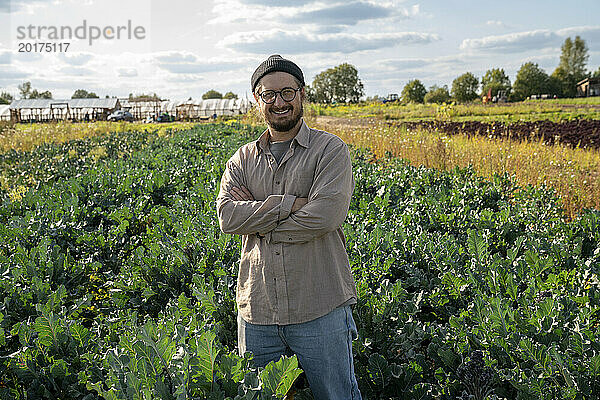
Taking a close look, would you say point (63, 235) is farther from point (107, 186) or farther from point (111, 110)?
point (111, 110)

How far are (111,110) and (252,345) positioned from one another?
3041 inches

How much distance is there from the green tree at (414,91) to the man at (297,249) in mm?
65691

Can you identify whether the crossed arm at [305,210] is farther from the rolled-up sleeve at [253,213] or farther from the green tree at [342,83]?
the green tree at [342,83]

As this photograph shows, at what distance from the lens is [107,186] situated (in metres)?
7.66

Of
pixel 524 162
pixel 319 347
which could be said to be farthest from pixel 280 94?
pixel 524 162

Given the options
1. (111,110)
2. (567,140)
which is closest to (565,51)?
(111,110)

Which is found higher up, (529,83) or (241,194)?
(529,83)

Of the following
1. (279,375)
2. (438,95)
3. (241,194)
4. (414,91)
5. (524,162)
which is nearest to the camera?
(279,375)

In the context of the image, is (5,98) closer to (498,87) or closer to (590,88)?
(498,87)

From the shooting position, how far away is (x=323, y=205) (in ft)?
8.19

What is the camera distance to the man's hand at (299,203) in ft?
8.47

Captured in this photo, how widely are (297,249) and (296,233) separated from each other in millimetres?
88

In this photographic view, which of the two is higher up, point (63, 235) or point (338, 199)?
point (338, 199)

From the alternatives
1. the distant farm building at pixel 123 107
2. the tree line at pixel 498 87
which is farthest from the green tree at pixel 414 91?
the distant farm building at pixel 123 107
